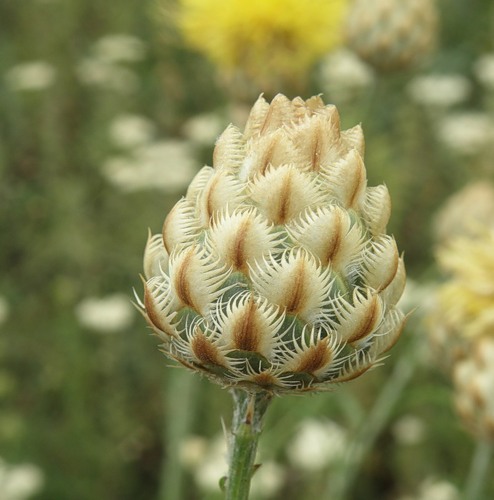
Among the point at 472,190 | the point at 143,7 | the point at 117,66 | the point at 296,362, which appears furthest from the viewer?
the point at 143,7

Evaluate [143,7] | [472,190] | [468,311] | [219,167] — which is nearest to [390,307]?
[219,167]

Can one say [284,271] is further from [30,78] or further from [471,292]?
[30,78]

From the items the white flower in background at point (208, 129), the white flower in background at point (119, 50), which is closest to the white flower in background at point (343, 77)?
the white flower in background at point (208, 129)

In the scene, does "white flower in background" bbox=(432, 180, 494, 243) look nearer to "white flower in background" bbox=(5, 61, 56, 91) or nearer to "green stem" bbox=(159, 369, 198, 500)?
"green stem" bbox=(159, 369, 198, 500)

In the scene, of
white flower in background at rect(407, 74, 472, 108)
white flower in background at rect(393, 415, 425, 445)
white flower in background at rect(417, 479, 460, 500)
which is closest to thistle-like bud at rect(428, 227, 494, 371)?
white flower in background at rect(417, 479, 460, 500)

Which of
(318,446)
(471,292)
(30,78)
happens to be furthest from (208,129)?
(471,292)

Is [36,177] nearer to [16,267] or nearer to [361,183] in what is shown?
[16,267]
